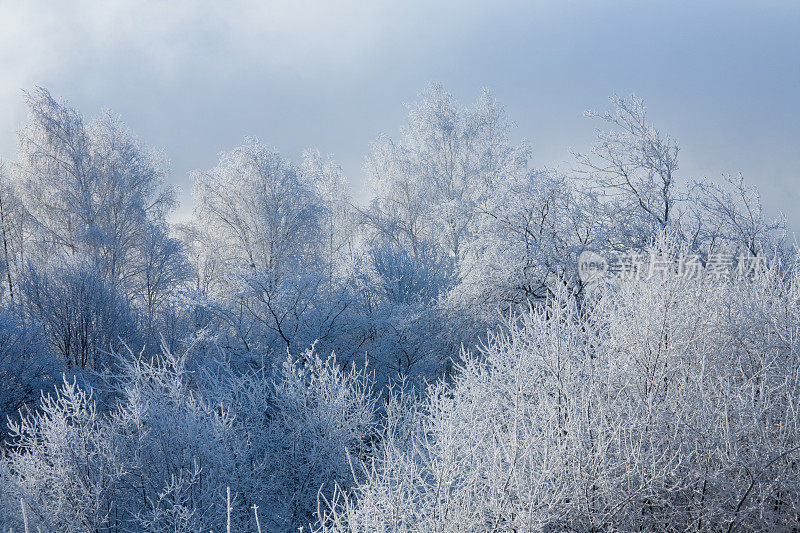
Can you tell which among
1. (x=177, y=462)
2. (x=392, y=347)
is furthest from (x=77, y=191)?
(x=177, y=462)

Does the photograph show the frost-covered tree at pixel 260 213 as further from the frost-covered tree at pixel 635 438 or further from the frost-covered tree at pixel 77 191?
the frost-covered tree at pixel 635 438

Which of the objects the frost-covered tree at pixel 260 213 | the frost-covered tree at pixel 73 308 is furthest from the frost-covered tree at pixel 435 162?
the frost-covered tree at pixel 73 308

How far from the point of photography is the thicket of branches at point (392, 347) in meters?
6.38

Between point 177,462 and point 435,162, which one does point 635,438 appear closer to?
point 177,462

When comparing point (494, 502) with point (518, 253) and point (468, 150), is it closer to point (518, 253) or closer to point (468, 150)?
point (518, 253)

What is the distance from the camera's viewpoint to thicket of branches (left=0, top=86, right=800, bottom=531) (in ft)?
20.9

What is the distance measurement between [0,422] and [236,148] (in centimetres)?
1306

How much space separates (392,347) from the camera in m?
15.8

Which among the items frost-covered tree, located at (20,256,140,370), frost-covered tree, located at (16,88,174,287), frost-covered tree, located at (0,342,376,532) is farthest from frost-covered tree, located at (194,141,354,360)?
frost-covered tree, located at (0,342,376,532)

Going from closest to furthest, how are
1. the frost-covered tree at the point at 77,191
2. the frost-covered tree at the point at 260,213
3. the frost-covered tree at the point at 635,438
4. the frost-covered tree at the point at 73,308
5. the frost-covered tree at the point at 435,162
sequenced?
the frost-covered tree at the point at 635,438, the frost-covered tree at the point at 73,308, the frost-covered tree at the point at 77,191, the frost-covered tree at the point at 260,213, the frost-covered tree at the point at 435,162

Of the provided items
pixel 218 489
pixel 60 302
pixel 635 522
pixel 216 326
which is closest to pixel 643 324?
pixel 635 522

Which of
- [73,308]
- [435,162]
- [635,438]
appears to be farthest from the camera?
[435,162]

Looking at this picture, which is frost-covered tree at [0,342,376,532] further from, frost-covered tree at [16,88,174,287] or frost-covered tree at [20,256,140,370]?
frost-covered tree at [16,88,174,287]

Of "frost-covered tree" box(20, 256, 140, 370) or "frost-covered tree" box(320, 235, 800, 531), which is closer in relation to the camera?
"frost-covered tree" box(320, 235, 800, 531)
